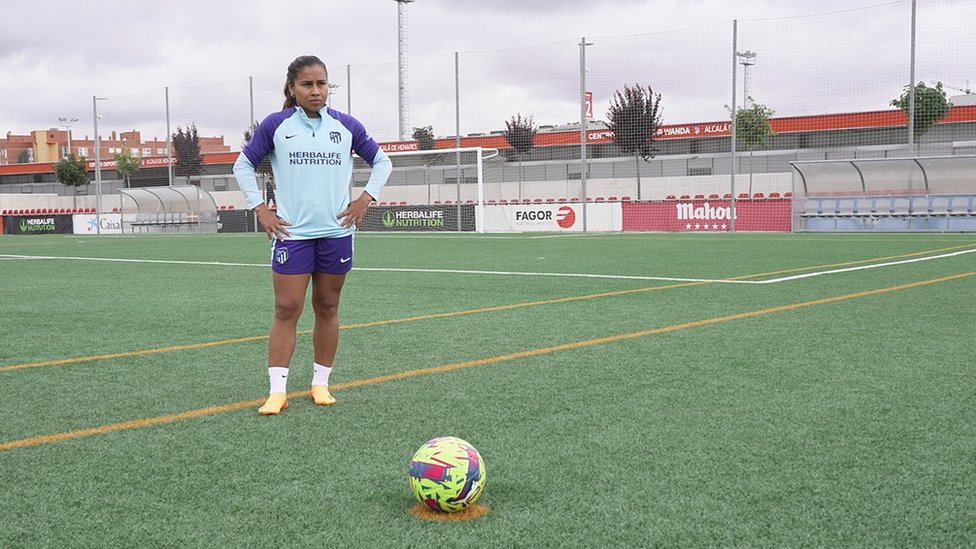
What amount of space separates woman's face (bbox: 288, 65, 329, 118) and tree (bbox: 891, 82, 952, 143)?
25112mm

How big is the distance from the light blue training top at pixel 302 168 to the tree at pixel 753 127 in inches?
1399

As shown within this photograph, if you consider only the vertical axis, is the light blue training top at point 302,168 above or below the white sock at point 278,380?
above

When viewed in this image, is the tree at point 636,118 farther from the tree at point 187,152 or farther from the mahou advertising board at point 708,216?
the tree at point 187,152

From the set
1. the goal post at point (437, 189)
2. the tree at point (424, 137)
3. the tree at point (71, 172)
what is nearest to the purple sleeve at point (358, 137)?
the goal post at point (437, 189)

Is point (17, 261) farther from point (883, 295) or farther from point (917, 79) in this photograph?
A: point (917, 79)

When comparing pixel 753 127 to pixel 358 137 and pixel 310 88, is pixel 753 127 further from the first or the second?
pixel 310 88

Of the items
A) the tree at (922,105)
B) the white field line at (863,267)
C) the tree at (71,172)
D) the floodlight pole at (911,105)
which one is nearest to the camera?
the white field line at (863,267)

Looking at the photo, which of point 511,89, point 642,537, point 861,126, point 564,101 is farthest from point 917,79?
point 642,537

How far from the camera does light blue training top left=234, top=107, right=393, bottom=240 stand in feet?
14.1

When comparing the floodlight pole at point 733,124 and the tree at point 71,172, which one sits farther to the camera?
the tree at point 71,172

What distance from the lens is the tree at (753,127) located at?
39.6 meters

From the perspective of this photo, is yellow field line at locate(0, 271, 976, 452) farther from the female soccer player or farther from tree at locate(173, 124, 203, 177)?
tree at locate(173, 124, 203, 177)

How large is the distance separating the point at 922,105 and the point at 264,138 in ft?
86.8

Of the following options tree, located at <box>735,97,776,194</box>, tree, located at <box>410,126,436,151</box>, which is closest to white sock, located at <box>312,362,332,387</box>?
tree, located at <box>410,126,436,151</box>
